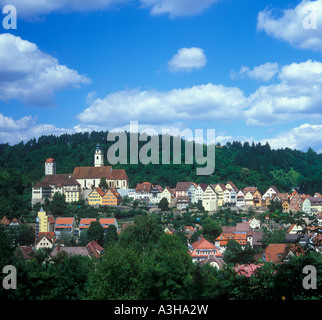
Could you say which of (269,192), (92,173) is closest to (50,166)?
(92,173)

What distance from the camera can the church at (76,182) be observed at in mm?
53344

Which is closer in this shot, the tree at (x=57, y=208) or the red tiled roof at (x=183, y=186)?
the tree at (x=57, y=208)

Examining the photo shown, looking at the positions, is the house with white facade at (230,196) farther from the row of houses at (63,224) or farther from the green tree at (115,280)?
the green tree at (115,280)

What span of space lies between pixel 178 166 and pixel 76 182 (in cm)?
1902

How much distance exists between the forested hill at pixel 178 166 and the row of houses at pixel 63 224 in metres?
13.5

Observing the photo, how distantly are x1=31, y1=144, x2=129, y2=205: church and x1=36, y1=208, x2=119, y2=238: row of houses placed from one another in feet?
33.4

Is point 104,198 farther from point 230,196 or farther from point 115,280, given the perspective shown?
point 115,280

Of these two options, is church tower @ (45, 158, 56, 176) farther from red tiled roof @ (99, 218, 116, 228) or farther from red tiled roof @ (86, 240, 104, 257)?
red tiled roof @ (86, 240, 104, 257)

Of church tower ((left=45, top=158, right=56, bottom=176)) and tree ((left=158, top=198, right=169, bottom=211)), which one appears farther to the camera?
church tower ((left=45, top=158, right=56, bottom=176))

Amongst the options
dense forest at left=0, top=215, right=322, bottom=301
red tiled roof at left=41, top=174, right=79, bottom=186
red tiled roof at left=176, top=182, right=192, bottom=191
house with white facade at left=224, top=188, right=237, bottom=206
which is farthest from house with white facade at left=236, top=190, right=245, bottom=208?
dense forest at left=0, top=215, right=322, bottom=301

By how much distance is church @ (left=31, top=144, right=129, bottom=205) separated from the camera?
53.3 m

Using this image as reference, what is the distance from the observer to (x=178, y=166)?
68.3 meters

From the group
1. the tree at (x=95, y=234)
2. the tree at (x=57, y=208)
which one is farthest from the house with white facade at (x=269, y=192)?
the tree at (x=95, y=234)
